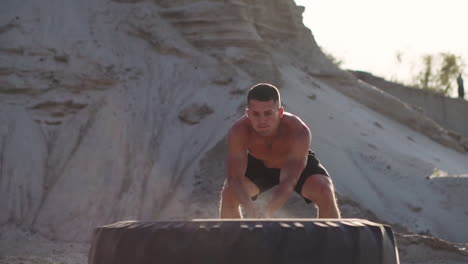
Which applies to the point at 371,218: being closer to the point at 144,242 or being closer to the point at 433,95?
the point at 144,242

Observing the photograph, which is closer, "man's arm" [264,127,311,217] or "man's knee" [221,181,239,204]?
"man's arm" [264,127,311,217]

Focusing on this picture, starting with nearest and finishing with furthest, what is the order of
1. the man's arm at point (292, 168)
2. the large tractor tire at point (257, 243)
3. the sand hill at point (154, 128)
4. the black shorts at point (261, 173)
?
the large tractor tire at point (257, 243)
the man's arm at point (292, 168)
the black shorts at point (261, 173)
the sand hill at point (154, 128)

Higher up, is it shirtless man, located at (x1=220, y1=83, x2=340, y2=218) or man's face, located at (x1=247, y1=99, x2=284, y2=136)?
man's face, located at (x1=247, y1=99, x2=284, y2=136)

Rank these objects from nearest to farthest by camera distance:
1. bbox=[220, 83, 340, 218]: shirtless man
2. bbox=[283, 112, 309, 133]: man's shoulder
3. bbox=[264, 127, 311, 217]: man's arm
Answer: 1. bbox=[264, 127, 311, 217]: man's arm
2. bbox=[220, 83, 340, 218]: shirtless man
3. bbox=[283, 112, 309, 133]: man's shoulder

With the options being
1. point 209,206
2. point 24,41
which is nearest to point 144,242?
point 209,206

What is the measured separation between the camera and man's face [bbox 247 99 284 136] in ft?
14.8

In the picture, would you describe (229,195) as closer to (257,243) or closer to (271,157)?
(271,157)

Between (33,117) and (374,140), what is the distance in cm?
601

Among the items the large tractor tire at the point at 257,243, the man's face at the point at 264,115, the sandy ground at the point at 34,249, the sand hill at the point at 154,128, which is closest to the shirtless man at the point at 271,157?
the man's face at the point at 264,115

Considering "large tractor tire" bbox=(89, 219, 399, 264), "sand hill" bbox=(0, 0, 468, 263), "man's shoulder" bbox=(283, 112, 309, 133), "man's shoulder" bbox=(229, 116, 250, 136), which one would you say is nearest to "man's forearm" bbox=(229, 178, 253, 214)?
"man's shoulder" bbox=(229, 116, 250, 136)

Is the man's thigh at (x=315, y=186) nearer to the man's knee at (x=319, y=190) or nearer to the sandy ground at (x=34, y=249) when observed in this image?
the man's knee at (x=319, y=190)

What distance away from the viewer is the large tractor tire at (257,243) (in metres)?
2.75

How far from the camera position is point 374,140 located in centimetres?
1298

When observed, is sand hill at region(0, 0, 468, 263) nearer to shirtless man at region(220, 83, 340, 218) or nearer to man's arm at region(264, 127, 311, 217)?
shirtless man at region(220, 83, 340, 218)
